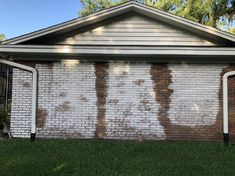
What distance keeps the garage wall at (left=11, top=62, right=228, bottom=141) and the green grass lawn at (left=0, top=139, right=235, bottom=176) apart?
705 mm

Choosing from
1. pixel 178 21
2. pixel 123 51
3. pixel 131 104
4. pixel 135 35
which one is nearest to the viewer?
pixel 123 51

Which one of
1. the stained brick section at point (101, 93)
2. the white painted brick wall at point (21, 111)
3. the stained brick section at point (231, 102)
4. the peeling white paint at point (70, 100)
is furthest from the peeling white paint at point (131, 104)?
the white painted brick wall at point (21, 111)

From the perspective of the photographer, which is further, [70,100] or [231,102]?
[70,100]

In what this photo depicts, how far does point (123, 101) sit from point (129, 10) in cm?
287

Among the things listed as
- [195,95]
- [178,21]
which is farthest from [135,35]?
[195,95]

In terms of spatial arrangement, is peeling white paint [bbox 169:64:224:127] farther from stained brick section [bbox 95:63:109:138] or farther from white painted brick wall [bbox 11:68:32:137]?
white painted brick wall [bbox 11:68:32:137]

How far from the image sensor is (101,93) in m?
9.24

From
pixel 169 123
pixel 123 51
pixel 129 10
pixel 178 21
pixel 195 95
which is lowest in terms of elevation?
pixel 169 123

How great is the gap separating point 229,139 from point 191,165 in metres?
3.51

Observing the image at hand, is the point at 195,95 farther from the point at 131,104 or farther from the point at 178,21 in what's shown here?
the point at 178,21

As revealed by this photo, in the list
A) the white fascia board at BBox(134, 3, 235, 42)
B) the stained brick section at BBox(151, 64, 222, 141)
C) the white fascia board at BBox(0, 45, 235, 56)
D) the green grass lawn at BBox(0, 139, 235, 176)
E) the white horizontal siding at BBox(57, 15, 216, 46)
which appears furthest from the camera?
the white horizontal siding at BBox(57, 15, 216, 46)

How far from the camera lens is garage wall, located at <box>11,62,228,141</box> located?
9.12m

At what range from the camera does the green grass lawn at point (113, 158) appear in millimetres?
5586

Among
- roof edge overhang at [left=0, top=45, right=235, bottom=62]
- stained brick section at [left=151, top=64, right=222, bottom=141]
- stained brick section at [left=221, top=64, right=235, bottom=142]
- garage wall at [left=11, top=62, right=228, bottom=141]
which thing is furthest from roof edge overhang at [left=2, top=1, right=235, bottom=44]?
stained brick section at [left=151, top=64, right=222, bottom=141]
